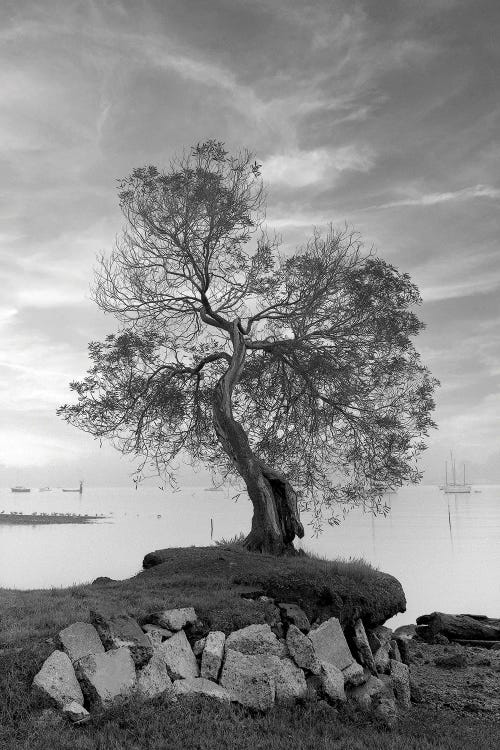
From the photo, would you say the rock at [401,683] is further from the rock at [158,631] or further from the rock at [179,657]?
the rock at [158,631]

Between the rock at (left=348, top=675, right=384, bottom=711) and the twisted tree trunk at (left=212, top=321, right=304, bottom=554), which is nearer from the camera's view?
the rock at (left=348, top=675, right=384, bottom=711)

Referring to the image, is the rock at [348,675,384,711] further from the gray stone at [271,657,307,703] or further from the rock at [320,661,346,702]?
the gray stone at [271,657,307,703]

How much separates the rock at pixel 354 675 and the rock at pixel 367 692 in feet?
0.33

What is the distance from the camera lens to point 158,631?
11648 millimetres

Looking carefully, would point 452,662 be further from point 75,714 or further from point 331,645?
point 75,714

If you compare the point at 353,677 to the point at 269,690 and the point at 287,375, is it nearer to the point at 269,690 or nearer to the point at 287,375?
the point at 269,690

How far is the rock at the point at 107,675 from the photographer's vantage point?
10.2 meters

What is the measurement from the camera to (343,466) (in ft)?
76.3

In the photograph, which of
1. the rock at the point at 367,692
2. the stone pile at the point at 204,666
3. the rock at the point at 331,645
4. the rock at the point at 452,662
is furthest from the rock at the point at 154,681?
the rock at the point at 452,662

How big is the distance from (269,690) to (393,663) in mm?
4347

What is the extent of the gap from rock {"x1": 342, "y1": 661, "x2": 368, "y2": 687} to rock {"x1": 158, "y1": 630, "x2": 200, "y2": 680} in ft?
10.4

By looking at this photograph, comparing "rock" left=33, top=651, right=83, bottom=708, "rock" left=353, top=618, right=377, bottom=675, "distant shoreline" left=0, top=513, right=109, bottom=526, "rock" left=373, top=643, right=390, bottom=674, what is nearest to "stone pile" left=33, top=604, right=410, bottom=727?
"rock" left=33, top=651, right=83, bottom=708

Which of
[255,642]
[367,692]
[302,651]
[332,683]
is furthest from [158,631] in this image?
[367,692]

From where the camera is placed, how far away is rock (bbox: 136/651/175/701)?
415 inches
